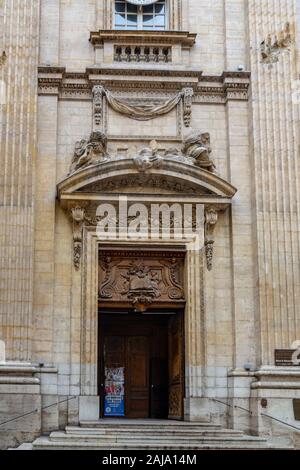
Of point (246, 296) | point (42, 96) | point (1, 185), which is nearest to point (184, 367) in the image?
point (246, 296)

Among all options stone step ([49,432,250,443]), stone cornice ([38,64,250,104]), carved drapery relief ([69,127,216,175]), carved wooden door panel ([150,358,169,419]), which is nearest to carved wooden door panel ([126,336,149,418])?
carved wooden door panel ([150,358,169,419])

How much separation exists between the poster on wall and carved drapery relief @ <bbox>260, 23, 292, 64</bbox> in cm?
787

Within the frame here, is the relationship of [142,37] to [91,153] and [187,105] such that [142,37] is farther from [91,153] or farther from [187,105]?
[91,153]

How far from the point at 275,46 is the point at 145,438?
8.61 metres

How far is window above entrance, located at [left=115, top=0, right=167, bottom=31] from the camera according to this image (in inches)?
730

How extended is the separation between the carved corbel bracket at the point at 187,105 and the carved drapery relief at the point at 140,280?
2.83 meters

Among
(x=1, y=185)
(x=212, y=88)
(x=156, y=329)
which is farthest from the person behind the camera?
(x=156, y=329)

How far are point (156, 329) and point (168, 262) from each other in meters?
3.37

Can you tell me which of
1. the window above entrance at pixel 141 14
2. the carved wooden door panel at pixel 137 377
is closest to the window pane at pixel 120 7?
the window above entrance at pixel 141 14

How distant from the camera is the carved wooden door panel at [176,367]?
17109 mm

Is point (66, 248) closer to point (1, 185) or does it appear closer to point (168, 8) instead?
point (1, 185)

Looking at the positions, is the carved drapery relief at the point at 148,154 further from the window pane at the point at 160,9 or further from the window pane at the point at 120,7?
the window pane at the point at 120,7

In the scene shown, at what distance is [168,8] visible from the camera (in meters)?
18.5

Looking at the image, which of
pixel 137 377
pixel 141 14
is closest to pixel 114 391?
pixel 137 377
